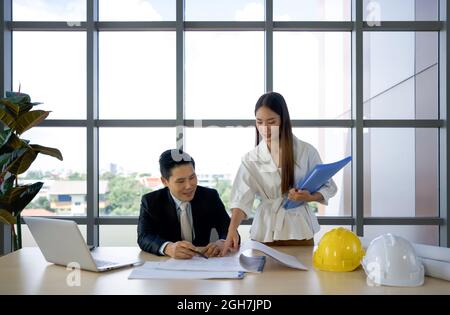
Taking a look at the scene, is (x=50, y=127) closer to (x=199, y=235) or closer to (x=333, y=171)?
(x=199, y=235)

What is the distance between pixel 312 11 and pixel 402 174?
5.36 feet

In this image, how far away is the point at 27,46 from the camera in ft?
12.1

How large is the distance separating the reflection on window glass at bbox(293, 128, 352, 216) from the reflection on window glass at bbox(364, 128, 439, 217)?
17cm

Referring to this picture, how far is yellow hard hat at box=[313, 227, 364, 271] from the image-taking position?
137cm

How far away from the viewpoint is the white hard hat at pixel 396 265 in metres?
1.20

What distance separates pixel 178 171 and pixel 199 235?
343mm

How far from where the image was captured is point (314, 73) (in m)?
3.71

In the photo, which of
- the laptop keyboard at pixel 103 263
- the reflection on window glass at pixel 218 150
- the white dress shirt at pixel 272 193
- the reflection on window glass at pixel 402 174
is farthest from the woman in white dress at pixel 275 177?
the reflection on window glass at pixel 402 174

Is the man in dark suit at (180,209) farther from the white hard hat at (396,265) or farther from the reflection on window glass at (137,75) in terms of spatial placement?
the reflection on window glass at (137,75)

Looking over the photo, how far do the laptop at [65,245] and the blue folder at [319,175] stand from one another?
2.43 ft

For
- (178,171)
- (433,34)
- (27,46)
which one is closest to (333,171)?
(178,171)

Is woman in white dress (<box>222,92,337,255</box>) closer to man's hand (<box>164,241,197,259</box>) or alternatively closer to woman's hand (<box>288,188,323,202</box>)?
woman's hand (<box>288,188,323,202</box>)

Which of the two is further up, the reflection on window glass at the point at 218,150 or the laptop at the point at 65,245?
the reflection on window glass at the point at 218,150

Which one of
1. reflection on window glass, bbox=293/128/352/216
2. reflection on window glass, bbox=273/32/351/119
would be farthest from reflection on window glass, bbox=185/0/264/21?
reflection on window glass, bbox=293/128/352/216
